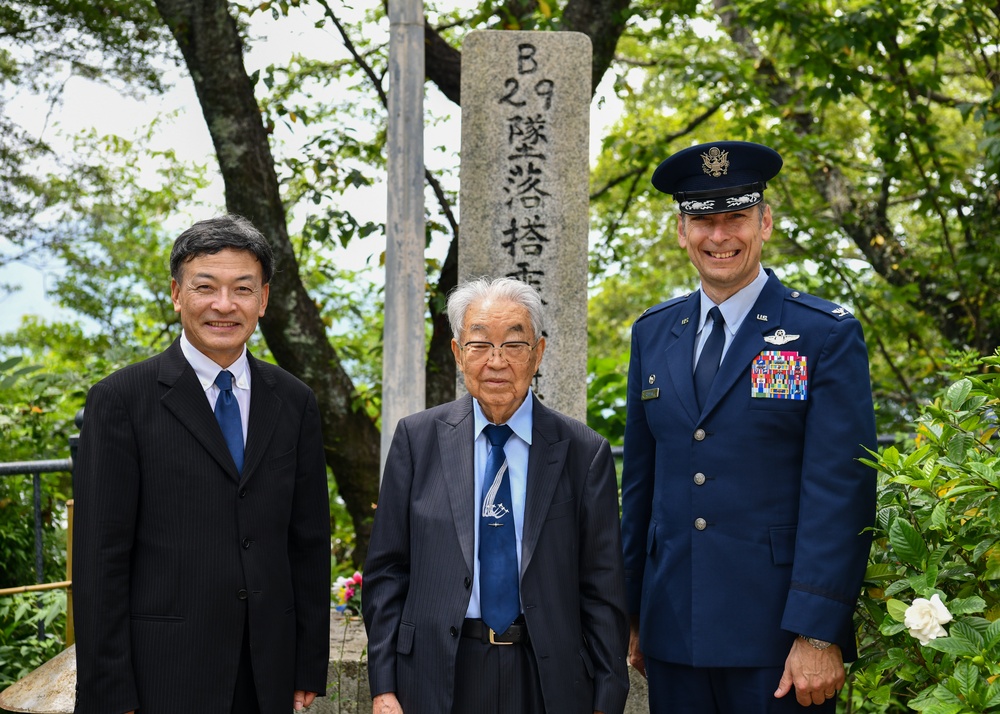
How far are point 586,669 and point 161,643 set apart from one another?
105cm

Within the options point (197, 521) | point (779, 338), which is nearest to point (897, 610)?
point (779, 338)

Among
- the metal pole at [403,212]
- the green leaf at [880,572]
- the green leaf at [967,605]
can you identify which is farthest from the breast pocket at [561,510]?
the metal pole at [403,212]

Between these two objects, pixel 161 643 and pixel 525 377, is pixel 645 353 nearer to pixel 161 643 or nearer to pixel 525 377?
pixel 525 377

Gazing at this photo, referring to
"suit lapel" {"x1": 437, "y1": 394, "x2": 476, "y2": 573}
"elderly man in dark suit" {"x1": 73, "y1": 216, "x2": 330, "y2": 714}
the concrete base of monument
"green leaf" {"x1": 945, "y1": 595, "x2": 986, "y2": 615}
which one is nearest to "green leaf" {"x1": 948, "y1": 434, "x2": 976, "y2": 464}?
"green leaf" {"x1": 945, "y1": 595, "x2": 986, "y2": 615}

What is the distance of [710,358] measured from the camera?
8.98ft

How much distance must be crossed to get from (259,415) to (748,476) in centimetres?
130

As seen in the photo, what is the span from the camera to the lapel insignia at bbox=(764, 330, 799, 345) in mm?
2619

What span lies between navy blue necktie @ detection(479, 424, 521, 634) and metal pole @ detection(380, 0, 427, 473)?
1.84 metres

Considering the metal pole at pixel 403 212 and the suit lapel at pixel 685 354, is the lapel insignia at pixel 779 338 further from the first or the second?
the metal pole at pixel 403 212

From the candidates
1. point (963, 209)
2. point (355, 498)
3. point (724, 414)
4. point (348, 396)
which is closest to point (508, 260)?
point (348, 396)

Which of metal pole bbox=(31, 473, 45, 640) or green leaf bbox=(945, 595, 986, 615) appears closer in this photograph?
green leaf bbox=(945, 595, 986, 615)

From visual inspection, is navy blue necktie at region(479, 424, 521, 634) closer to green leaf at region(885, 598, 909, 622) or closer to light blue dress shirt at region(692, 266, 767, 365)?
light blue dress shirt at region(692, 266, 767, 365)

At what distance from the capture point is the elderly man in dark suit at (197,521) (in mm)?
2354

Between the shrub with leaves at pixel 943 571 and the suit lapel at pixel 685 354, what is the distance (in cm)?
53
